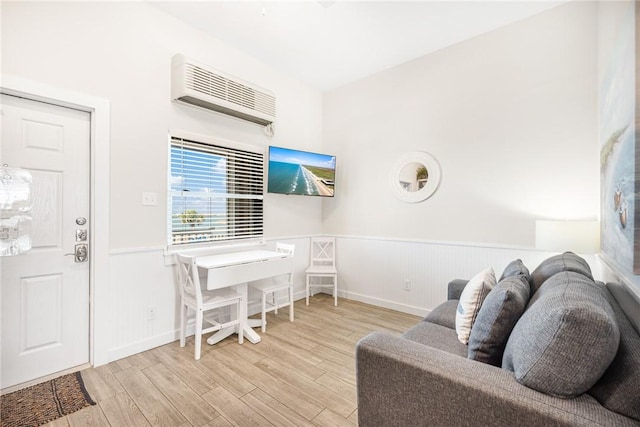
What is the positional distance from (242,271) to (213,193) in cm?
94

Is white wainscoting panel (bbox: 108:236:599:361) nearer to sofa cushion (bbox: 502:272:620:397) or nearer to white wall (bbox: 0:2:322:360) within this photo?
white wall (bbox: 0:2:322:360)

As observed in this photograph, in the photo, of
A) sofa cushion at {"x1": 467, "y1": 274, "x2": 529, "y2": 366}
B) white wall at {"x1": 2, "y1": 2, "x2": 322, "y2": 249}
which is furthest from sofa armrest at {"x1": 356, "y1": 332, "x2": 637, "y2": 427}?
white wall at {"x1": 2, "y1": 2, "x2": 322, "y2": 249}

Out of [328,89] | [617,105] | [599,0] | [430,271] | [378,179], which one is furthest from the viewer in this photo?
[328,89]

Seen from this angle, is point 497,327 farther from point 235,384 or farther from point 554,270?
point 235,384

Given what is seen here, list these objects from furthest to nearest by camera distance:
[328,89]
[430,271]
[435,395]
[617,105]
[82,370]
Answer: [328,89]
[430,271]
[82,370]
[617,105]
[435,395]

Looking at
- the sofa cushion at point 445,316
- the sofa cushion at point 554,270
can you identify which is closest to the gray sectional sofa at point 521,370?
the sofa cushion at point 554,270

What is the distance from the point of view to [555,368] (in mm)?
897

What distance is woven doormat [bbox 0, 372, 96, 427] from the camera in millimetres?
1712

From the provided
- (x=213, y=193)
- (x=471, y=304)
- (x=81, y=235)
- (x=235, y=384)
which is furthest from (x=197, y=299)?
(x=471, y=304)

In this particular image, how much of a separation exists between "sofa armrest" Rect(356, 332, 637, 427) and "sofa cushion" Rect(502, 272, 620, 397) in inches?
1.7

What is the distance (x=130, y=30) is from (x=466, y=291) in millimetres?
3251

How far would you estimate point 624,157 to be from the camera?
1267 millimetres

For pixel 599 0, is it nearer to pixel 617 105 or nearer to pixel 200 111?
pixel 617 105

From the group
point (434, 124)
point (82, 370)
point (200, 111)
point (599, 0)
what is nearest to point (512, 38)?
point (599, 0)
